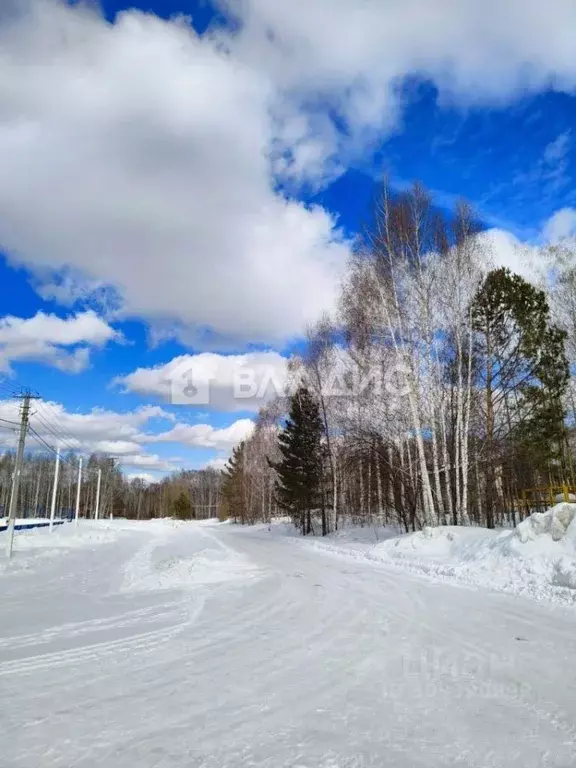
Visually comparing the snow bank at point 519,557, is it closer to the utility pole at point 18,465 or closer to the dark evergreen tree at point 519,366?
the dark evergreen tree at point 519,366

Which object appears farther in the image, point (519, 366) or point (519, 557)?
point (519, 366)

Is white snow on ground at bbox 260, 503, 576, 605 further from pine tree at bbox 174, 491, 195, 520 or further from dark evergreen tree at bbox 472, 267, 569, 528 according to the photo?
pine tree at bbox 174, 491, 195, 520

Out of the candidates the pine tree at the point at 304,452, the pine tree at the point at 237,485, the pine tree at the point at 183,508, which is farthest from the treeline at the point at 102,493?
the pine tree at the point at 304,452

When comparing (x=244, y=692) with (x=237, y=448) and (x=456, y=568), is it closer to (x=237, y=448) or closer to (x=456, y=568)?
(x=456, y=568)

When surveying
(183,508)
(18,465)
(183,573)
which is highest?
(18,465)

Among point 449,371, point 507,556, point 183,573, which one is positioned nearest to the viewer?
point 507,556

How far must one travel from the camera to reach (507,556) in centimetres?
1107

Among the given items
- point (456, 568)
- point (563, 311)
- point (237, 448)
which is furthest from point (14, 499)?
point (237, 448)

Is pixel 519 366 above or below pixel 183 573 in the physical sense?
above

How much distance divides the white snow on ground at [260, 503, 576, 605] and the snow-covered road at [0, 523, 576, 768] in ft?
3.90

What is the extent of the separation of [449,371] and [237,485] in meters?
45.5

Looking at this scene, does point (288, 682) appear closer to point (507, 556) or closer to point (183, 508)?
point (507, 556)

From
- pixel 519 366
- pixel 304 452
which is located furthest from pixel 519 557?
pixel 304 452

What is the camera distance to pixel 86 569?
1407 centimetres
